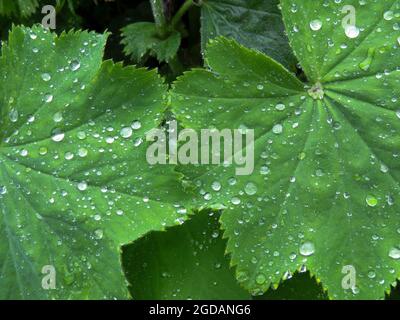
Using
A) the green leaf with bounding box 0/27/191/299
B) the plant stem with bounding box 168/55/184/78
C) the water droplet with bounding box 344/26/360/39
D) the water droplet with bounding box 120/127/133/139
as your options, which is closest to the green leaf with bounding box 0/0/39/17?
the green leaf with bounding box 0/27/191/299

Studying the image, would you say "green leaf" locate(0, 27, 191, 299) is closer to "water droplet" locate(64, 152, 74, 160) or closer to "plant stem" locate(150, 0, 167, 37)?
"water droplet" locate(64, 152, 74, 160)

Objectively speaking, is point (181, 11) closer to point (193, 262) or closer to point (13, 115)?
point (13, 115)

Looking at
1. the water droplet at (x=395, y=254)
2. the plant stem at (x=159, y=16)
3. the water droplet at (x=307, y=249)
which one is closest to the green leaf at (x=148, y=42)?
the plant stem at (x=159, y=16)

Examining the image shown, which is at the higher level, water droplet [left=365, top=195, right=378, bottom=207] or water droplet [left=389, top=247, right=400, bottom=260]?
water droplet [left=365, top=195, right=378, bottom=207]

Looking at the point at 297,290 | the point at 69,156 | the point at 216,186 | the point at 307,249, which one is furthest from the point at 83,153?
the point at 297,290

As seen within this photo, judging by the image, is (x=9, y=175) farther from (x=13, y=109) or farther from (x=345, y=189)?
(x=345, y=189)
